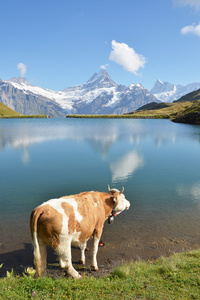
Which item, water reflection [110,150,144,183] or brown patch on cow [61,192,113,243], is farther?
water reflection [110,150,144,183]

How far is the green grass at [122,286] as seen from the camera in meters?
7.04

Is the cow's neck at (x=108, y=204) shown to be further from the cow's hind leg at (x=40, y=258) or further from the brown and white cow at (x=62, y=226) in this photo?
the cow's hind leg at (x=40, y=258)

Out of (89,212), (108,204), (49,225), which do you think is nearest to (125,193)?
(108,204)

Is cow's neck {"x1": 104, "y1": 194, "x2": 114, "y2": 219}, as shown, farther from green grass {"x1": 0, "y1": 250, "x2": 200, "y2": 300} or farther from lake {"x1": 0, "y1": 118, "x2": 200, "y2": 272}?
green grass {"x1": 0, "y1": 250, "x2": 200, "y2": 300}

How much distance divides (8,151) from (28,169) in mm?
16878

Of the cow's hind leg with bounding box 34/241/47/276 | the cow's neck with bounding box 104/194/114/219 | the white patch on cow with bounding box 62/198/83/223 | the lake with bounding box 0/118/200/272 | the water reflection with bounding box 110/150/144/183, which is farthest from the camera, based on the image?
the water reflection with bounding box 110/150/144/183

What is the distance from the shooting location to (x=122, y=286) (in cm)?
761

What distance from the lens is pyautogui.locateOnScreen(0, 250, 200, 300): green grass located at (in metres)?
7.04

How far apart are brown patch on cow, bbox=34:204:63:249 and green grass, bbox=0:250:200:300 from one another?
4.50ft

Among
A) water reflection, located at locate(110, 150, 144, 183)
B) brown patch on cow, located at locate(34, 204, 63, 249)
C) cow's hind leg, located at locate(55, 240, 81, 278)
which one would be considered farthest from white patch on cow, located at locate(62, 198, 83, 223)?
water reflection, located at locate(110, 150, 144, 183)

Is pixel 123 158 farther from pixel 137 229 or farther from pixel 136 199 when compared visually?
pixel 137 229

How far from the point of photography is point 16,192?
21.3 metres

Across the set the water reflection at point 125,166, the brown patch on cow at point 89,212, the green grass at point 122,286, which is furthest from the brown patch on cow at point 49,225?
the water reflection at point 125,166

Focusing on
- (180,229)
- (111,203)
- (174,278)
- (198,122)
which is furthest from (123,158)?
(198,122)
